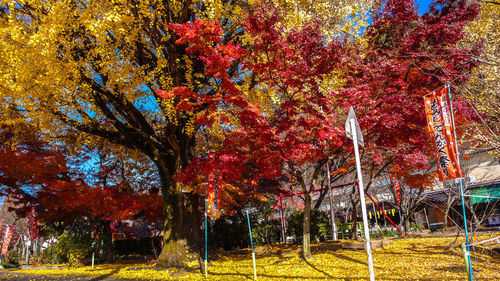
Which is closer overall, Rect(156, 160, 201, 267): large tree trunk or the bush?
Rect(156, 160, 201, 267): large tree trunk

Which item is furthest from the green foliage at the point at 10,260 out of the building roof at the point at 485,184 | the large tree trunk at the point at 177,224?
the building roof at the point at 485,184

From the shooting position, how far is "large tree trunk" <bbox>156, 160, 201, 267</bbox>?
1058 cm

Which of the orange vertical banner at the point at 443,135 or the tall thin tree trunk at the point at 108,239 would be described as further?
the tall thin tree trunk at the point at 108,239

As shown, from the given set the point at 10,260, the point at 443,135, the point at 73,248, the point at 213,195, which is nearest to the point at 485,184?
the point at 443,135

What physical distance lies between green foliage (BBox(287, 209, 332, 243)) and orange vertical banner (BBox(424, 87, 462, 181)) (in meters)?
9.21

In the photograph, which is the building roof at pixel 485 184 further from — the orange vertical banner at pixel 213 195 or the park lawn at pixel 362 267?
the orange vertical banner at pixel 213 195

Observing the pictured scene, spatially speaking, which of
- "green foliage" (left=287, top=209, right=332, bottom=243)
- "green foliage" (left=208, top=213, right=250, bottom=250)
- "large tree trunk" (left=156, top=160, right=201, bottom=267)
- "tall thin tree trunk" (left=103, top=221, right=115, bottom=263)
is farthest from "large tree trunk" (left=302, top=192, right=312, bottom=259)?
"tall thin tree trunk" (left=103, top=221, right=115, bottom=263)

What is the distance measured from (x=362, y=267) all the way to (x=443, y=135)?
382 centimetres

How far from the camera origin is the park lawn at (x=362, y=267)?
6621 mm

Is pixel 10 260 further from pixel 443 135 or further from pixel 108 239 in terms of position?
pixel 443 135

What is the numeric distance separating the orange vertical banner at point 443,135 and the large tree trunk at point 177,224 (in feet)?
26.3

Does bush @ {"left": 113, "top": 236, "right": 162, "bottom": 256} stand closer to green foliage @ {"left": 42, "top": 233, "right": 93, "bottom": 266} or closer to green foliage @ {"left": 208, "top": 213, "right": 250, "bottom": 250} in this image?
green foliage @ {"left": 42, "top": 233, "right": 93, "bottom": 266}

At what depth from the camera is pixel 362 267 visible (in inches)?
301

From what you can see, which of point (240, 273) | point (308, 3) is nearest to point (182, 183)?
point (240, 273)
